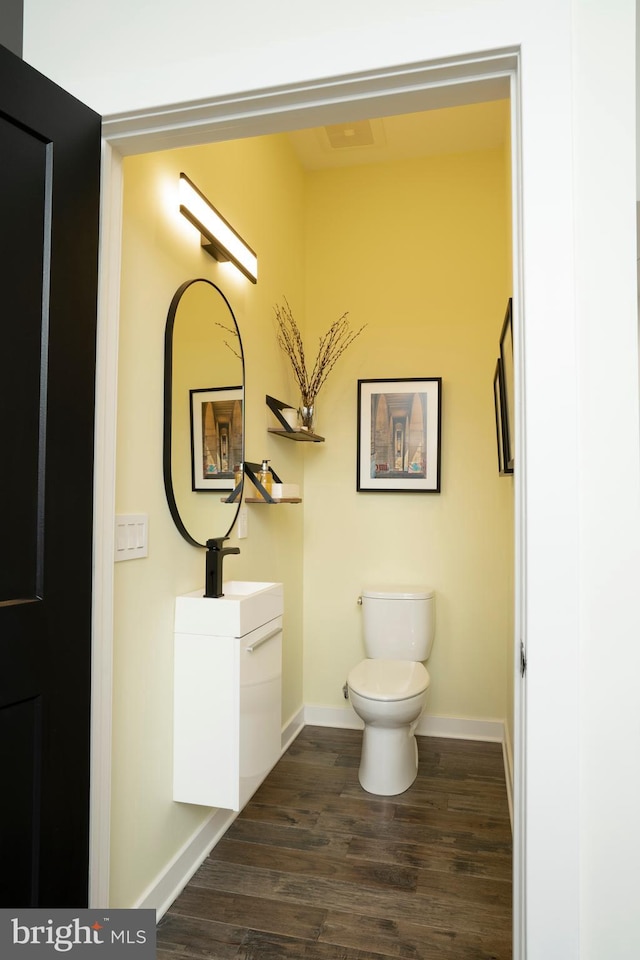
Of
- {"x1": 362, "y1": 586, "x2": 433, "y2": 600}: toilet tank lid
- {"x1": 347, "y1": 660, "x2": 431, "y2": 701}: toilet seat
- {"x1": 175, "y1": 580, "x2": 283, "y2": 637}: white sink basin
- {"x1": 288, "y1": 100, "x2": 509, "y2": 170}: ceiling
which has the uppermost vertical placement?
{"x1": 288, "y1": 100, "x2": 509, "y2": 170}: ceiling

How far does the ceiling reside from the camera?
3.04 m

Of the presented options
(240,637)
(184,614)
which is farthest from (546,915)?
(184,614)

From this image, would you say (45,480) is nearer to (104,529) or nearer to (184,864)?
(104,529)

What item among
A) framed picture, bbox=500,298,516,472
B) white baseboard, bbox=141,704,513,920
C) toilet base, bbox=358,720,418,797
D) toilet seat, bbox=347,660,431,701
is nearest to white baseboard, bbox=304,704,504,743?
white baseboard, bbox=141,704,513,920

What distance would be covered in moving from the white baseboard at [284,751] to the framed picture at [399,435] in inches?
49.1

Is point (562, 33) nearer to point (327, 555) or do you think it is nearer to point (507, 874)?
point (507, 874)

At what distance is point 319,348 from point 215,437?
4.80 feet

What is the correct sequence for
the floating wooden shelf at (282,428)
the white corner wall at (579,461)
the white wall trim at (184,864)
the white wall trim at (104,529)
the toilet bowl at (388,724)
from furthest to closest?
the floating wooden shelf at (282,428), the toilet bowl at (388,724), the white wall trim at (184,864), the white wall trim at (104,529), the white corner wall at (579,461)

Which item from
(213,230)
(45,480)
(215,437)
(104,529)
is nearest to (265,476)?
(215,437)

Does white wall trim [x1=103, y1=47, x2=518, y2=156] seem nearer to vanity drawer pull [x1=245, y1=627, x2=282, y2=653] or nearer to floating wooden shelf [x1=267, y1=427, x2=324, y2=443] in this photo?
vanity drawer pull [x1=245, y1=627, x2=282, y2=653]

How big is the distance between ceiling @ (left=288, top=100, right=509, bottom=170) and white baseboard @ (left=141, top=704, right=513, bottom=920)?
2991mm

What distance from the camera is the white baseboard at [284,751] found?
6.23ft

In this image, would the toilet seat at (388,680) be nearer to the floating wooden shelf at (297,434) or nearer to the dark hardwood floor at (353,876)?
the dark hardwood floor at (353,876)

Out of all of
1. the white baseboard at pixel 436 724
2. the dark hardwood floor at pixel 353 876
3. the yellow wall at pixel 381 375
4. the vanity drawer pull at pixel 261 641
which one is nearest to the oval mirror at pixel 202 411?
the yellow wall at pixel 381 375
